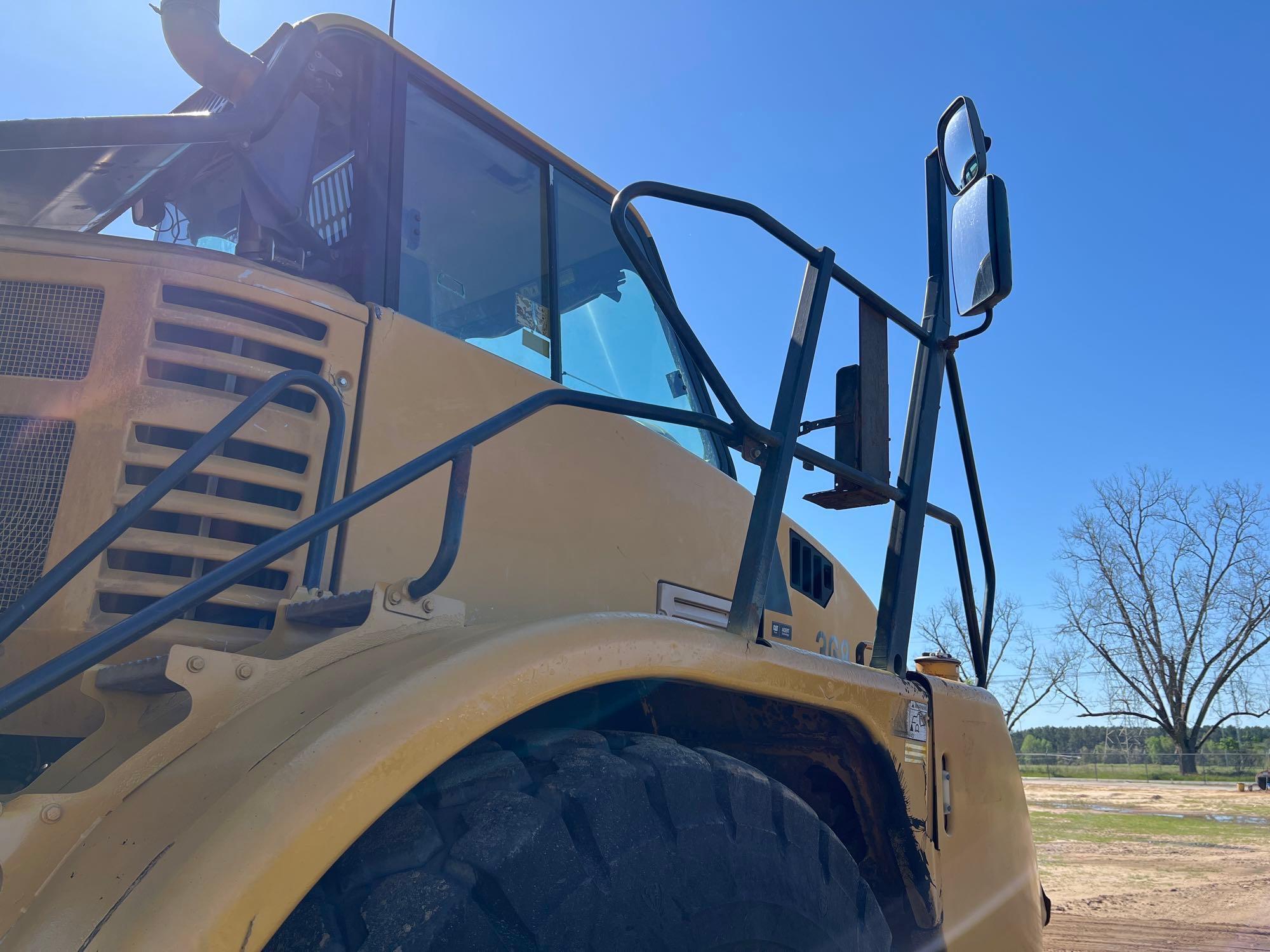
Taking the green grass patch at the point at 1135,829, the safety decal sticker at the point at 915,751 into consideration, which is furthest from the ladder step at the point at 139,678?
the green grass patch at the point at 1135,829

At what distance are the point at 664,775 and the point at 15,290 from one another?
156 centimetres

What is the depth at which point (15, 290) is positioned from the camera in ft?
6.35

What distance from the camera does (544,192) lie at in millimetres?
3043

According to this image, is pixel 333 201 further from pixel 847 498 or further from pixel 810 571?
pixel 810 571

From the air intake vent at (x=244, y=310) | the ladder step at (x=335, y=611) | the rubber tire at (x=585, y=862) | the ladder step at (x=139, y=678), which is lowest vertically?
the rubber tire at (x=585, y=862)

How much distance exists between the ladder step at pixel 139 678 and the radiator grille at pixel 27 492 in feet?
0.87

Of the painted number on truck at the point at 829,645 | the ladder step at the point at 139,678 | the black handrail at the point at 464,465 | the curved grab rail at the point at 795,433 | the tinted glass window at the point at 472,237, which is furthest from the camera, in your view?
the painted number on truck at the point at 829,645

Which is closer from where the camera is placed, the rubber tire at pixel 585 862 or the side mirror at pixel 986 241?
the rubber tire at pixel 585 862

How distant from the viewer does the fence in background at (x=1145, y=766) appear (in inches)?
1647

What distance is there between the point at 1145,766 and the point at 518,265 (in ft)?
169

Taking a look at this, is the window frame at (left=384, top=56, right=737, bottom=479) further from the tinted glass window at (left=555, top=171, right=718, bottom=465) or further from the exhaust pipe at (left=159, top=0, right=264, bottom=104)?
the exhaust pipe at (left=159, top=0, right=264, bottom=104)

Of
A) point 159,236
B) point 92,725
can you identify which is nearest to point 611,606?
point 92,725

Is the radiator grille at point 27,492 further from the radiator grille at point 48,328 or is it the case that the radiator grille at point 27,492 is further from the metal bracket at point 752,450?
the metal bracket at point 752,450

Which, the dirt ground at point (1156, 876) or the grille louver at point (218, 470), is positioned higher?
the grille louver at point (218, 470)
